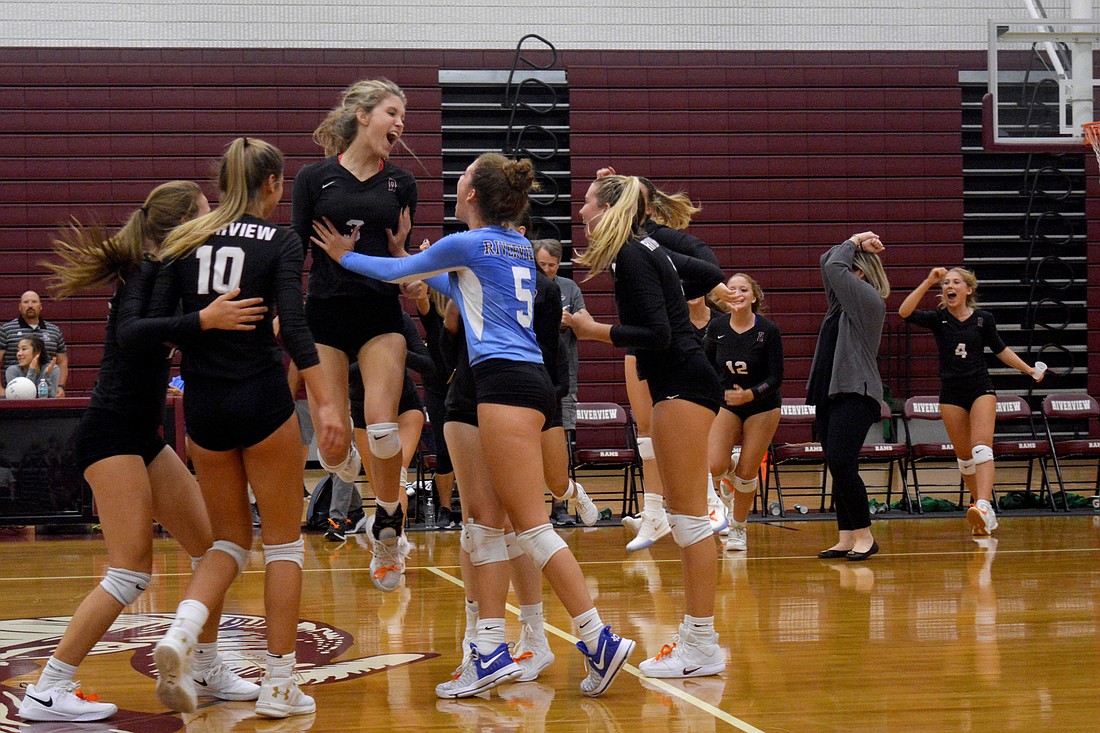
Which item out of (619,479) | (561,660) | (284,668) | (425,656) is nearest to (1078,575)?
(561,660)

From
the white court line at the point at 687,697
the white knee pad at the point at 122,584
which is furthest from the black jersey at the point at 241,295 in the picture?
the white court line at the point at 687,697

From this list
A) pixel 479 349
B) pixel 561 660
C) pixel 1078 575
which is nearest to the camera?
pixel 479 349

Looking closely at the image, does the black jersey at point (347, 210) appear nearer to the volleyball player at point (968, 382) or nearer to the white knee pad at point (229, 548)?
the white knee pad at point (229, 548)

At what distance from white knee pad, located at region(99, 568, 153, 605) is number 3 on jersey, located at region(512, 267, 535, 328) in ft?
4.62

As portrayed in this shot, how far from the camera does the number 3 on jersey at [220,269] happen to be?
3.22 meters

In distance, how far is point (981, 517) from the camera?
7.44 metres

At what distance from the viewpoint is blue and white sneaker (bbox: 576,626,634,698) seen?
339 centimetres

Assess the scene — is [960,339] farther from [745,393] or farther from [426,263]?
[426,263]

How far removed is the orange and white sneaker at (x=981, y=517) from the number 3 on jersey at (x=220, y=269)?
5742 mm

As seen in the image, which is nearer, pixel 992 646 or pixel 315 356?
pixel 315 356

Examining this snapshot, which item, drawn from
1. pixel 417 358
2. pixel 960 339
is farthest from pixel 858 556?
pixel 417 358

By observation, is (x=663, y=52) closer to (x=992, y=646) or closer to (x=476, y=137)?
(x=476, y=137)

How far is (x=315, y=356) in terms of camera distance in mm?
3270

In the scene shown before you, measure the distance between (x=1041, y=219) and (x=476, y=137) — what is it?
6931 mm
